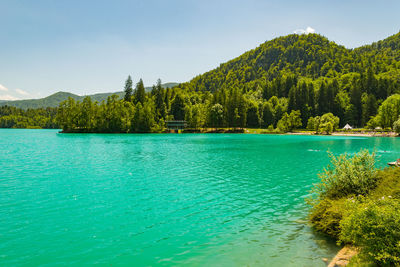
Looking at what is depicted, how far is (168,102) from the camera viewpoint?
18825cm

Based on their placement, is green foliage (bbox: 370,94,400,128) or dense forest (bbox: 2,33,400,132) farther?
dense forest (bbox: 2,33,400,132)

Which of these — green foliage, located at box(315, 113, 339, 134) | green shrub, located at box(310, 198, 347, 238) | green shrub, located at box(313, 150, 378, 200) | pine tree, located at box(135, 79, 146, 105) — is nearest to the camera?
green shrub, located at box(310, 198, 347, 238)

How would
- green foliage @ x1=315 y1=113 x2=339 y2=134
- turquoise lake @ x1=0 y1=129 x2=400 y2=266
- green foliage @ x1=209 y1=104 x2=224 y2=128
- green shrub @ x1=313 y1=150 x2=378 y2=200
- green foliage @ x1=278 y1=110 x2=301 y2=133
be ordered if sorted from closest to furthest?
turquoise lake @ x1=0 y1=129 x2=400 y2=266 < green shrub @ x1=313 y1=150 x2=378 y2=200 < green foliage @ x1=315 y1=113 x2=339 y2=134 < green foliage @ x1=278 y1=110 x2=301 y2=133 < green foliage @ x1=209 y1=104 x2=224 y2=128

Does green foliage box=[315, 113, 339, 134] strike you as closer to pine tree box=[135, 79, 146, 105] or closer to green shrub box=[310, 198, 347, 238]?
pine tree box=[135, 79, 146, 105]

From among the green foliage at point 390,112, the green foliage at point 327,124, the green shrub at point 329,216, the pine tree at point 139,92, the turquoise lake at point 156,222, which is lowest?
the turquoise lake at point 156,222

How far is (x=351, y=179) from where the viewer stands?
519 inches

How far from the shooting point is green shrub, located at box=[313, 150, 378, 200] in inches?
513

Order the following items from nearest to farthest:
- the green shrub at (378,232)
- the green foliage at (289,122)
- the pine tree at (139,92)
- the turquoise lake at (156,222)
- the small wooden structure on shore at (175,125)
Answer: the green shrub at (378,232) < the turquoise lake at (156,222) < the green foliage at (289,122) < the small wooden structure on shore at (175,125) < the pine tree at (139,92)

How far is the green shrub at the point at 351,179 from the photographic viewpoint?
1303 cm

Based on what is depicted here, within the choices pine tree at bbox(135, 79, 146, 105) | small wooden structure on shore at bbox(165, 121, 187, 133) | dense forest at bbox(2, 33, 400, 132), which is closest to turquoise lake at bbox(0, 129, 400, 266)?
dense forest at bbox(2, 33, 400, 132)

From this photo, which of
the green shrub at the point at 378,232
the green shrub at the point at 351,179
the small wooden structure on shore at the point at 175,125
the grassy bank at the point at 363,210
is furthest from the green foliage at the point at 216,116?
the green shrub at the point at 378,232

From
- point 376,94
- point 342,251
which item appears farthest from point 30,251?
point 376,94

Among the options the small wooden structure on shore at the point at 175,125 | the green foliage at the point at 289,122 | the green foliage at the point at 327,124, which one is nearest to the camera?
the green foliage at the point at 327,124

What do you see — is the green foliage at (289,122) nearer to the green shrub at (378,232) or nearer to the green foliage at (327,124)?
the green foliage at (327,124)
